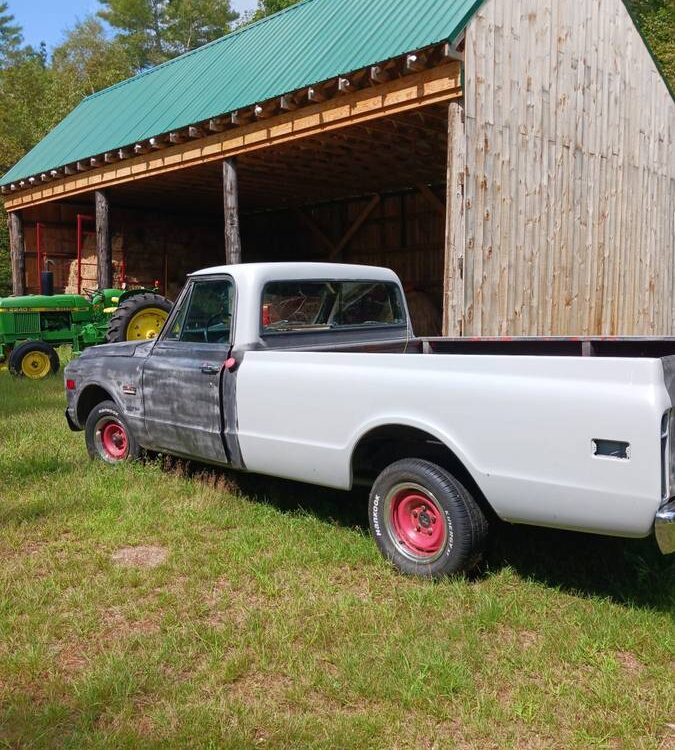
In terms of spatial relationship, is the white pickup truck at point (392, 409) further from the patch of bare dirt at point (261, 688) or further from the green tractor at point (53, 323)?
the green tractor at point (53, 323)

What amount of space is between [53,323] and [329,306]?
840cm

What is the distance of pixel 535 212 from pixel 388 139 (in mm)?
3610

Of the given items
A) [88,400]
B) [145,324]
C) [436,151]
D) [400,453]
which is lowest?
[400,453]

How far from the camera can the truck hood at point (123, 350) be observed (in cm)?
586

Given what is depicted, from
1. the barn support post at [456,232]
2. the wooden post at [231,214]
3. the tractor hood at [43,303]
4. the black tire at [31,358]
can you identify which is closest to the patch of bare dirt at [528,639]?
the barn support post at [456,232]

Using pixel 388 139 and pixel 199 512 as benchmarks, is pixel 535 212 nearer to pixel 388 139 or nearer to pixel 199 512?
pixel 388 139

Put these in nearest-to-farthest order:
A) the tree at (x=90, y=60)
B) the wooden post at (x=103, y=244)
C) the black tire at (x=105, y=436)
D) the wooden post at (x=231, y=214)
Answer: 1. the black tire at (x=105, y=436)
2. the wooden post at (x=231, y=214)
3. the wooden post at (x=103, y=244)
4. the tree at (x=90, y=60)

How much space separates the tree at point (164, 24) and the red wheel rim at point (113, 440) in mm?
47006

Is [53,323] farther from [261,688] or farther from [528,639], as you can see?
[528,639]

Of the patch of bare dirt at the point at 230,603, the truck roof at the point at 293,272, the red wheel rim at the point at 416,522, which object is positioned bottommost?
the patch of bare dirt at the point at 230,603

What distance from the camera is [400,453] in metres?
4.38

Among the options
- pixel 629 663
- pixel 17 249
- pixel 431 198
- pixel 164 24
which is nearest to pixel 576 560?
pixel 629 663

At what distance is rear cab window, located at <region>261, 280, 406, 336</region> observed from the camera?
519 cm

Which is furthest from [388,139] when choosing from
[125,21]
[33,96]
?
[125,21]
